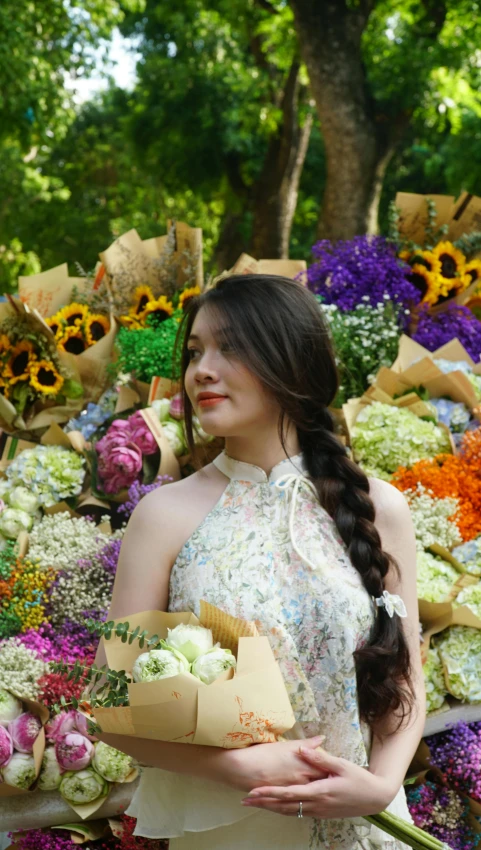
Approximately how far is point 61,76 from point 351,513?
9015 mm

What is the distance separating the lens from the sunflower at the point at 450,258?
4020 mm

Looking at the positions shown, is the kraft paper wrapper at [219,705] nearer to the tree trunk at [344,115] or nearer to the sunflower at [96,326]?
the sunflower at [96,326]

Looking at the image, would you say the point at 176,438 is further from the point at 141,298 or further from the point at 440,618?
the point at 440,618

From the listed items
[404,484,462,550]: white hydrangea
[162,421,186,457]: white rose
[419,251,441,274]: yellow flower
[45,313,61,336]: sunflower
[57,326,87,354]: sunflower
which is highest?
[419,251,441,274]: yellow flower

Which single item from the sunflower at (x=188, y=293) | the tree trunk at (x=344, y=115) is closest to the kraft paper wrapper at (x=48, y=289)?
the sunflower at (x=188, y=293)

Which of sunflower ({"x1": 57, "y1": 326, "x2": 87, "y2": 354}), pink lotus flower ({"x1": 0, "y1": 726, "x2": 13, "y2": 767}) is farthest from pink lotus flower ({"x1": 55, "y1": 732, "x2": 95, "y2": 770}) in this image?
sunflower ({"x1": 57, "y1": 326, "x2": 87, "y2": 354})

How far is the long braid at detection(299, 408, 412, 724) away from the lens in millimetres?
1964

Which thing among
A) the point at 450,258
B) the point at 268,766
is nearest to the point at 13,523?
the point at 268,766

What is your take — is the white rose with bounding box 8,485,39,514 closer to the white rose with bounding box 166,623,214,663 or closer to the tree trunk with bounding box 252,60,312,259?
the white rose with bounding box 166,623,214,663

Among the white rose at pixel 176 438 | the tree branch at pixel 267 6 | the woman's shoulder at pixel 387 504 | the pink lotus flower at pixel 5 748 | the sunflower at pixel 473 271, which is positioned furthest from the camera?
the tree branch at pixel 267 6

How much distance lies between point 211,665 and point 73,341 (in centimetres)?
249

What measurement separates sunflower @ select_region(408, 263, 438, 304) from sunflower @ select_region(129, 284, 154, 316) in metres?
1.26

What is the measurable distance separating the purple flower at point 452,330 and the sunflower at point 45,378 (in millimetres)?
1642

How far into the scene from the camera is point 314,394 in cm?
217
